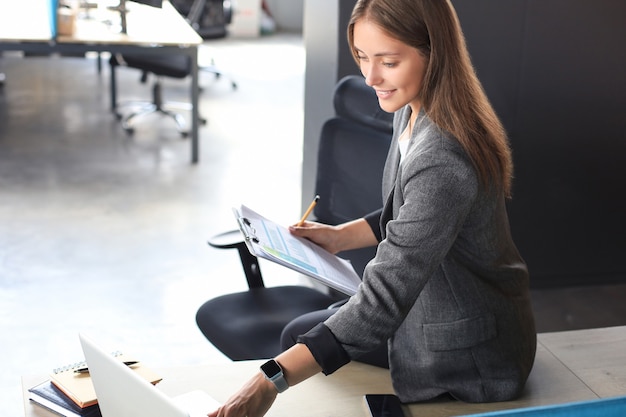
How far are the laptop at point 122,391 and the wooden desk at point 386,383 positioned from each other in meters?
0.31

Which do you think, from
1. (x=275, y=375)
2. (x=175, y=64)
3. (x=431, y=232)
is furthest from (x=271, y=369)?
(x=175, y=64)

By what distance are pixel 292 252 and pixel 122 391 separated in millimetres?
718

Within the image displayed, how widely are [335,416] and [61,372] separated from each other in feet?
2.13

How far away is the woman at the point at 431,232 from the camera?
1.74 metres

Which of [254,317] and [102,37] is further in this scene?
[102,37]

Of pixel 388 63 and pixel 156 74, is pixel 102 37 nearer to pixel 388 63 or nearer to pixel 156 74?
pixel 156 74

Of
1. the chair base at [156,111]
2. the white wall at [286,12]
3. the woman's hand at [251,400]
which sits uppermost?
the woman's hand at [251,400]

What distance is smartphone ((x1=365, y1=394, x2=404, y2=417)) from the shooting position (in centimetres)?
198

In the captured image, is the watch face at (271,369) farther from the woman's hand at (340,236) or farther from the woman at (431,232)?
the woman's hand at (340,236)

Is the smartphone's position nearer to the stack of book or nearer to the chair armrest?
the stack of book

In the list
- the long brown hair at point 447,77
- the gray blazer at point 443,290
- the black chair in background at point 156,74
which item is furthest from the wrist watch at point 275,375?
the black chair in background at point 156,74

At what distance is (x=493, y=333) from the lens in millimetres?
1950

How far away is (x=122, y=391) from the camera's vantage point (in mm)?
1591

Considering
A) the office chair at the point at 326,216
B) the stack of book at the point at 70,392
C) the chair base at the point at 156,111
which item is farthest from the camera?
the chair base at the point at 156,111
